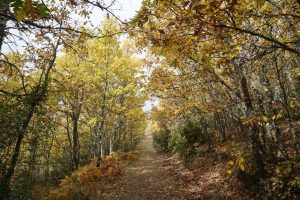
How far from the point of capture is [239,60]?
6699 millimetres

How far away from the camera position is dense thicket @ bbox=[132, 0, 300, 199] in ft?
9.73

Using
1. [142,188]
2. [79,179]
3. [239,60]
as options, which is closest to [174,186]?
[142,188]

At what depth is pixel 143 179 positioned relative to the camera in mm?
12328

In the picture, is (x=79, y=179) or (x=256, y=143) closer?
(x=256, y=143)

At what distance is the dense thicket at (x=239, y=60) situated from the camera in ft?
9.73

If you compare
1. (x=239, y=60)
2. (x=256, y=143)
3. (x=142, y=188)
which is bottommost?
(x=142, y=188)

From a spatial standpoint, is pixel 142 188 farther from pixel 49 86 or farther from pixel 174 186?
pixel 49 86

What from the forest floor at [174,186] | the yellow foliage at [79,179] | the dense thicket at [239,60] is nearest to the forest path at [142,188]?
the forest floor at [174,186]

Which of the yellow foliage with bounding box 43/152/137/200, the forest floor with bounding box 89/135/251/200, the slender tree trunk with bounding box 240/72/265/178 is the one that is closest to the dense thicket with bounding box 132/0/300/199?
the slender tree trunk with bounding box 240/72/265/178

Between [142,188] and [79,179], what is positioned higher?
[79,179]

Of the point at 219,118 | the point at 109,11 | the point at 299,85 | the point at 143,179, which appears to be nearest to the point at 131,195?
the point at 143,179

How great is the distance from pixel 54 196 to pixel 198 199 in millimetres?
5338

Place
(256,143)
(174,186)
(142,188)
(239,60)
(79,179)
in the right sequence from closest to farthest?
(256,143) < (239,60) < (174,186) < (142,188) < (79,179)

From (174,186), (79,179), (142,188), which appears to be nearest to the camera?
(174,186)
